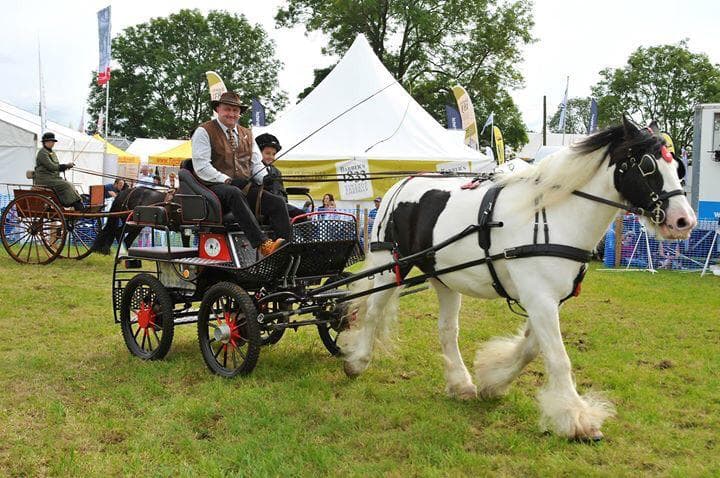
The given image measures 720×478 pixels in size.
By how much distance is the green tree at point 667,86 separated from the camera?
38.7m

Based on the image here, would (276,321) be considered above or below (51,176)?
below

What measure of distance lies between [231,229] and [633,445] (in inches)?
126

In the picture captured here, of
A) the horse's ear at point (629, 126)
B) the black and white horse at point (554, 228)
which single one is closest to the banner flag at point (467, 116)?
the black and white horse at point (554, 228)

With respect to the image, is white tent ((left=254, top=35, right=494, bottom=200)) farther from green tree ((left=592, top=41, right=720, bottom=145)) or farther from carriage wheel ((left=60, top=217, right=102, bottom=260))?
green tree ((left=592, top=41, right=720, bottom=145))

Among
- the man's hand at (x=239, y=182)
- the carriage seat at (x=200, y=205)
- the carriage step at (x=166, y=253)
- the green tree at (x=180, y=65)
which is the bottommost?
the carriage step at (x=166, y=253)

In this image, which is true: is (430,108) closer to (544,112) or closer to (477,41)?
(477,41)

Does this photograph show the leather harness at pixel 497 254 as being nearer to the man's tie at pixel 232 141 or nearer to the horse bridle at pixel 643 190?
the horse bridle at pixel 643 190

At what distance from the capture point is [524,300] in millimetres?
3762

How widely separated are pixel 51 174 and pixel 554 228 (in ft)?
32.1

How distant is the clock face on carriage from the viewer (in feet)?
17.0

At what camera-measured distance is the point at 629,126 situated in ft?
12.0

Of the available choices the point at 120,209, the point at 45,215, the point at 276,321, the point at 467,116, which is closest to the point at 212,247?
the point at 276,321

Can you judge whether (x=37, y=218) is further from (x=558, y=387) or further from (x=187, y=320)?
(x=558, y=387)

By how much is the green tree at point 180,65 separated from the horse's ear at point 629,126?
48686 mm
